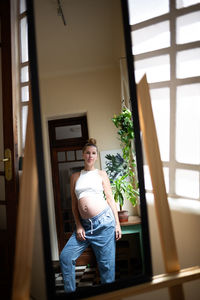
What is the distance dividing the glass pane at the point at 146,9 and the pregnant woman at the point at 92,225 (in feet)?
3.12

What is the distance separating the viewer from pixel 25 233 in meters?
0.88

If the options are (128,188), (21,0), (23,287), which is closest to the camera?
(23,287)

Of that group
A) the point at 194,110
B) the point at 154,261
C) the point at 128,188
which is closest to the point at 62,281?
the point at 154,261

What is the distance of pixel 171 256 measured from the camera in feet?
3.33

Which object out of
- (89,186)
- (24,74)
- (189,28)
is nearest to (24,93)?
(24,74)

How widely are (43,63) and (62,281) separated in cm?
224

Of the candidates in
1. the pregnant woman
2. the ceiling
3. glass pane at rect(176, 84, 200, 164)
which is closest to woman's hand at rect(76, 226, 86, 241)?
the pregnant woman

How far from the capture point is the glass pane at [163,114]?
4.61ft

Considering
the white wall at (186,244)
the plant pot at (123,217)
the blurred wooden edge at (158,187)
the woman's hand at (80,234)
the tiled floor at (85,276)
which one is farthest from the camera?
the plant pot at (123,217)

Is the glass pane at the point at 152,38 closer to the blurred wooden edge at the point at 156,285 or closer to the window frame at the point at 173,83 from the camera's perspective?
the window frame at the point at 173,83

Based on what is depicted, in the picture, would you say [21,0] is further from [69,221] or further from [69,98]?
[69,221]

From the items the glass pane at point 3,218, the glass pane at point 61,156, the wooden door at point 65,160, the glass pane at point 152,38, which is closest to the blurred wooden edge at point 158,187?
the glass pane at point 152,38

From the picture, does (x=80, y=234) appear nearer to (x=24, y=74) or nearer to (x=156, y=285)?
(x=156, y=285)

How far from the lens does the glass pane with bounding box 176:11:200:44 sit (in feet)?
4.42
